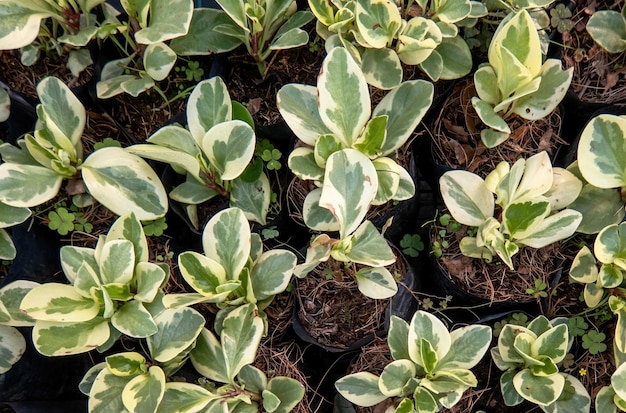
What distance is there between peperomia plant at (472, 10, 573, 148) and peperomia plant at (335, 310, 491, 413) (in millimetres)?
379

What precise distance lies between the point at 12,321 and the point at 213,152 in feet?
1.67

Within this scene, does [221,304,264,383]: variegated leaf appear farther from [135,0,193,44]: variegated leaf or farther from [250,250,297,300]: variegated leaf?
[135,0,193,44]: variegated leaf

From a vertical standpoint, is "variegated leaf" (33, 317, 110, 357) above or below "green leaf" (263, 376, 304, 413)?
above

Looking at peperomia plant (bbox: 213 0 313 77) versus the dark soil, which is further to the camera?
the dark soil

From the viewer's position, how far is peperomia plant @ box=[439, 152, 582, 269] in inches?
36.1

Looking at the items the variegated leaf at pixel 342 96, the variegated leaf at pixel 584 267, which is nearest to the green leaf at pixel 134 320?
the variegated leaf at pixel 342 96

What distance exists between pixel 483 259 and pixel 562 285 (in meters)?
0.21

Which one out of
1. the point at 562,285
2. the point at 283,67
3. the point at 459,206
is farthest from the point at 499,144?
the point at 283,67

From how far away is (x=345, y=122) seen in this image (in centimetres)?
90

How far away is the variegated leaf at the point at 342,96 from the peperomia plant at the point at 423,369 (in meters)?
0.36

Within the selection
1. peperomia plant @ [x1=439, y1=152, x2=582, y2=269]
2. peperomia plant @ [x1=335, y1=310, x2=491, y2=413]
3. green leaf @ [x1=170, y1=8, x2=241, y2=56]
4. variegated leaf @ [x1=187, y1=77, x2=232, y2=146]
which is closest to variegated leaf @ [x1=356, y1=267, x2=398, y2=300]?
peperomia plant @ [x1=335, y1=310, x2=491, y2=413]

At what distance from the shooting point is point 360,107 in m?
0.90

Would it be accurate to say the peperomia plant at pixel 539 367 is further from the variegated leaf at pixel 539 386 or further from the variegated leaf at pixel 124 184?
the variegated leaf at pixel 124 184

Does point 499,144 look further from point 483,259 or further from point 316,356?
point 316,356
